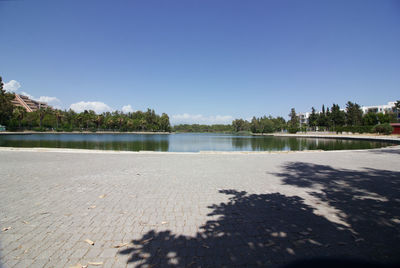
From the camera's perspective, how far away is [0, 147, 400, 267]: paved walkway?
2.47 m

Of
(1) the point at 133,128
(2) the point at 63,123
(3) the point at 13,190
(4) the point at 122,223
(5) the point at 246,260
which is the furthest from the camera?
(1) the point at 133,128

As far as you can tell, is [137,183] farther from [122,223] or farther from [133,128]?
[133,128]

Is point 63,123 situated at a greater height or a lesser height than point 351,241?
greater

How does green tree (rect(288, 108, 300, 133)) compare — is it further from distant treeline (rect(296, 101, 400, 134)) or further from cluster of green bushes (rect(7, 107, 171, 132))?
cluster of green bushes (rect(7, 107, 171, 132))

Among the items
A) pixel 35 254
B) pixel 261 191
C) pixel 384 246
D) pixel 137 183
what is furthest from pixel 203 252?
pixel 137 183

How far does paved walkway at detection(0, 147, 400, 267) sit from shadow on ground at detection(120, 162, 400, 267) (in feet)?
0.05

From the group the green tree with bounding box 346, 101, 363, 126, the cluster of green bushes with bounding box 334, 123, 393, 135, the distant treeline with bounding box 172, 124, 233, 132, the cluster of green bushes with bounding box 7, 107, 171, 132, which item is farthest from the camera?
the distant treeline with bounding box 172, 124, 233, 132

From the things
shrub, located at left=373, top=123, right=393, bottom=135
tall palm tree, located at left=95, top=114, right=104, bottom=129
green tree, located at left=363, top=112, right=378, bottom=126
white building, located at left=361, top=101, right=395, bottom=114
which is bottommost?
shrub, located at left=373, top=123, right=393, bottom=135

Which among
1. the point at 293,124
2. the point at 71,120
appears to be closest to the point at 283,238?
the point at 293,124

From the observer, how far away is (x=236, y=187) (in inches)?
214

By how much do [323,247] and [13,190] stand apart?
6977mm

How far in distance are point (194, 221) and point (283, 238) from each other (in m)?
1.43

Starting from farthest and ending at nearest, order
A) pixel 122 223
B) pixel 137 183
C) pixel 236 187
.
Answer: pixel 137 183, pixel 236 187, pixel 122 223

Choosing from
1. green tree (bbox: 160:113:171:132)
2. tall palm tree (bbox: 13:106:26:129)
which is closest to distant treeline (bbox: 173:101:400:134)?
green tree (bbox: 160:113:171:132)
